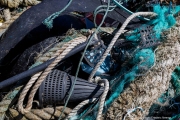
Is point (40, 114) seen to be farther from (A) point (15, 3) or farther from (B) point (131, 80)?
(A) point (15, 3)

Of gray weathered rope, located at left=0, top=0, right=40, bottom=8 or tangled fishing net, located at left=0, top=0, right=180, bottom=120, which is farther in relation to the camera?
gray weathered rope, located at left=0, top=0, right=40, bottom=8

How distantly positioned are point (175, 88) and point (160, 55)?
0.23 metres

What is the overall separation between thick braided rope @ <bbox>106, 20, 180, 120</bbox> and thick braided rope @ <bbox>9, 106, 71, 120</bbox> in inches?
10.1

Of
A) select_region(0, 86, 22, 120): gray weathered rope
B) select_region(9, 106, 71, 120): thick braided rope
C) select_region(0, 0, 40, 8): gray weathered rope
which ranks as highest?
select_region(0, 0, 40, 8): gray weathered rope

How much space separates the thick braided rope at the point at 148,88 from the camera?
155cm

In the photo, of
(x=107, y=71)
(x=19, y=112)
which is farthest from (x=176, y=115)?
(x=19, y=112)

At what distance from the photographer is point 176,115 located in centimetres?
176

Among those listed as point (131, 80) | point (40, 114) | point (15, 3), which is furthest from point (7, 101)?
point (15, 3)

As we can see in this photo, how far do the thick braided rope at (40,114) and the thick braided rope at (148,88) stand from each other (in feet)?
0.85

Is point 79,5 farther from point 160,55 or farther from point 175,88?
point 175,88

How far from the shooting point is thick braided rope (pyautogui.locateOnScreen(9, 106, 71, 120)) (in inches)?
63.1

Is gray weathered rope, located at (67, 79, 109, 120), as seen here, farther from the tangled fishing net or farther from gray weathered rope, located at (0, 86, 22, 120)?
gray weathered rope, located at (0, 86, 22, 120)

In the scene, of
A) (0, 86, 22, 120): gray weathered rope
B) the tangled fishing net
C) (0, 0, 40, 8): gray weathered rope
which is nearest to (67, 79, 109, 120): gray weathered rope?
the tangled fishing net

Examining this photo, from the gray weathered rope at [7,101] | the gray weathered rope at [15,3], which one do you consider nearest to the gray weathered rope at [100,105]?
the gray weathered rope at [7,101]
